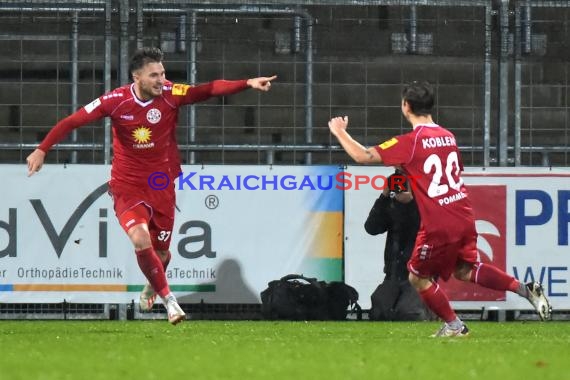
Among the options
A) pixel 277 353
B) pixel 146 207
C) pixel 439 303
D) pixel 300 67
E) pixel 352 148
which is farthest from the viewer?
pixel 300 67

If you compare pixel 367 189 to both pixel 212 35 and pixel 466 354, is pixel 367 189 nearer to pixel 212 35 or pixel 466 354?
pixel 212 35

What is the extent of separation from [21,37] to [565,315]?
5848 mm

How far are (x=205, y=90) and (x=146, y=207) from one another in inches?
44.6

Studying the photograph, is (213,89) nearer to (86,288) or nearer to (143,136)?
(143,136)

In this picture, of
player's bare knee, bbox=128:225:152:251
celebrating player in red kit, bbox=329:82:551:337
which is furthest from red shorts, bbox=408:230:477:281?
player's bare knee, bbox=128:225:152:251

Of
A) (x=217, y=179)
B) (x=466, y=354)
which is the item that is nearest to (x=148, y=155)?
(x=217, y=179)

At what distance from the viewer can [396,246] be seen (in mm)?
15742

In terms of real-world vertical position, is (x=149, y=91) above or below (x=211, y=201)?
above

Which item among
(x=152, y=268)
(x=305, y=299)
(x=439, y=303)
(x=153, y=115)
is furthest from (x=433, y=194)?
(x=305, y=299)

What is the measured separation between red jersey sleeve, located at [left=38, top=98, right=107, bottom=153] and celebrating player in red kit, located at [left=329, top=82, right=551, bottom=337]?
2.46 metres

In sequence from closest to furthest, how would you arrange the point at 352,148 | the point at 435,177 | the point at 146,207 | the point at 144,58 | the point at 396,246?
1. the point at 352,148
2. the point at 435,177
3. the point at 144,58
4. the point at 146,207
5. the point at 396,246

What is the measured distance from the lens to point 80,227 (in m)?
15.6

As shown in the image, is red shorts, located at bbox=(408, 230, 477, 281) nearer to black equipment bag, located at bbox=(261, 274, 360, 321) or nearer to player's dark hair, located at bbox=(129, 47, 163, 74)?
player's dark hair, located at bbox=(129, 47, 163, 74)

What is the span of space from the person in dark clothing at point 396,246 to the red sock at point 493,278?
369 cm
